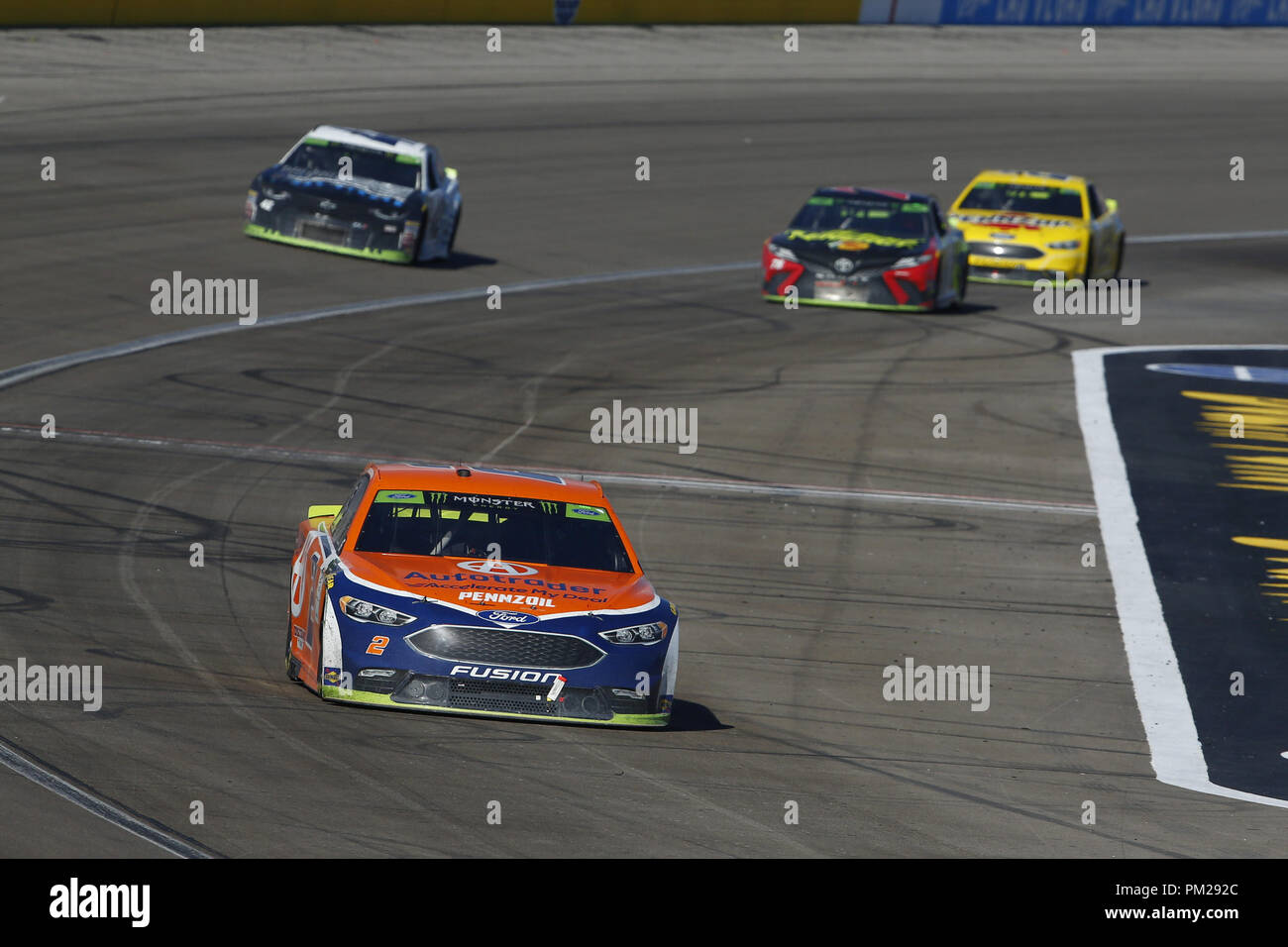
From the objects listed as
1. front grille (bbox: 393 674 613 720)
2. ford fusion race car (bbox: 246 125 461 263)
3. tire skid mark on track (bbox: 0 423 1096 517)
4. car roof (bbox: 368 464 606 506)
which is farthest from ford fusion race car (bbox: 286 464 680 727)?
ford fusion race car (bbox: 246 125 461 263)

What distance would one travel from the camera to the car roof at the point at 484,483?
11906 mm

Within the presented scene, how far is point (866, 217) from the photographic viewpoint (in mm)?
26734

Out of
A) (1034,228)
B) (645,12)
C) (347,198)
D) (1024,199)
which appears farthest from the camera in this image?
(645,12)

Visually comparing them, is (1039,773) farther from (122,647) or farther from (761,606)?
(122,647)

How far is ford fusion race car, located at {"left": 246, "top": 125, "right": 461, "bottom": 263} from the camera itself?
2645 centimetres

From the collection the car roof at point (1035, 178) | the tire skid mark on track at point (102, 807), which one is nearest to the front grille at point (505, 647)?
the tire skid mark on track at point (102, 807)

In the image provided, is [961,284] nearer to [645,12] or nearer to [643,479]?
[643,479]

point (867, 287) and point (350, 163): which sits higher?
point (350, 163)

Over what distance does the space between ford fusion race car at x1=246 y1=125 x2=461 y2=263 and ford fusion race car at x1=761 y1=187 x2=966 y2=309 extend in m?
4.49

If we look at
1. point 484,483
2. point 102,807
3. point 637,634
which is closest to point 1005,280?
point 484,483

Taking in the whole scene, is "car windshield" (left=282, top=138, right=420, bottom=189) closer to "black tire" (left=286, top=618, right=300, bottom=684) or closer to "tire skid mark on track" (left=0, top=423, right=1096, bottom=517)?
"tire skid mark on track" (left=0, top=423, right=1096, bottom=517)

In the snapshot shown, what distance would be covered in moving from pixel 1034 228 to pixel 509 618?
20102 millimetres
